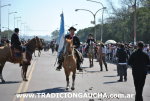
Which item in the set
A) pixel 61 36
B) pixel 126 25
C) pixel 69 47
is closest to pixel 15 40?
pixel 61 36

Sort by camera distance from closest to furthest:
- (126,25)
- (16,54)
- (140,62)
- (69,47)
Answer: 1. (140,62)
2. (69,47)
3. (16,54)
4. (126,25)

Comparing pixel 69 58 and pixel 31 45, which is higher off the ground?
pixel 31 45

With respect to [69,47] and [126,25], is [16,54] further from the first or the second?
[126,25]

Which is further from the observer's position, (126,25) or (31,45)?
(126,25)

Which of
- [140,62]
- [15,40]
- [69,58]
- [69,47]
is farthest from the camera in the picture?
[15,40]

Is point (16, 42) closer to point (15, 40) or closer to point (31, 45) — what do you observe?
point (15, 40)

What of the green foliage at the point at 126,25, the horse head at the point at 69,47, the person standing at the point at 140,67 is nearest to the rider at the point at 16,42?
the horse head at the point at 69,47

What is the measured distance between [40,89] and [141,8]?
63228 mm

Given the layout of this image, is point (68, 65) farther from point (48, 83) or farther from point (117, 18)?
point (117, 18)

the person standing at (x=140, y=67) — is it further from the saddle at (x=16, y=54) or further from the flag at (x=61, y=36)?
the saddle at (x=16, y=54)

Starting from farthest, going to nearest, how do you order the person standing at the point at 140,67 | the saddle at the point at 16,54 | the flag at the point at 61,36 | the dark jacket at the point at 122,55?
the dark jacket at the point at 122,55 → the saddle at the point at 16,54 → the flag at the point at 61,36 → the person standing at the point at 140,67

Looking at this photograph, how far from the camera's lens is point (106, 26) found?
104 metres

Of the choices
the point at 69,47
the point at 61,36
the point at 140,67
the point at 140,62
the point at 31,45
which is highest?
the point at 61,36

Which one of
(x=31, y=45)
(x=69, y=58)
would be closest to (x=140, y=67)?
(x=69, y=58)
